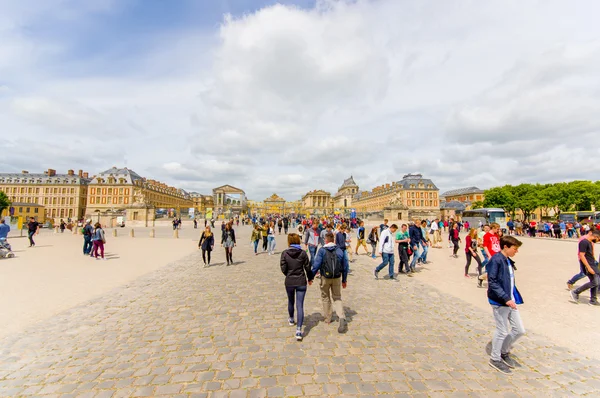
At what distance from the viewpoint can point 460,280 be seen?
31.2ft

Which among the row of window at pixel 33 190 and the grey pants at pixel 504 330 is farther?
the row of window at pixel 33 190

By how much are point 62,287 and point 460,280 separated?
1200 centimetres

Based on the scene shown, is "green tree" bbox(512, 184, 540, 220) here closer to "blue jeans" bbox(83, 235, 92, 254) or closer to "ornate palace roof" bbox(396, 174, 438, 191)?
"ornate palace roof" bbox(396, 174, 438, 191)

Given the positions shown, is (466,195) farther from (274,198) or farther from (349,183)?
(274,198)

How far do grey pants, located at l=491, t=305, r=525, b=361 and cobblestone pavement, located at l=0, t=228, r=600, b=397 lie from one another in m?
0.33

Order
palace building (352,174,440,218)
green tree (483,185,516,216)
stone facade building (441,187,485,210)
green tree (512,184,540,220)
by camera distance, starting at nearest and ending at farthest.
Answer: green tree (512,184,540,220)
green tree (483,185,516,216)
palace building (352,174,440,218)
stone facade building (441,187,485,210)

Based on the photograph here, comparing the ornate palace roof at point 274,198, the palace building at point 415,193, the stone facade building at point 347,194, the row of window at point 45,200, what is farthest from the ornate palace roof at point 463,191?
the row of window at point 45,200

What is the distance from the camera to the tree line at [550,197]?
62.8 metres

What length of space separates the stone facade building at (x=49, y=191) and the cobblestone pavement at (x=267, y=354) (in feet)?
363

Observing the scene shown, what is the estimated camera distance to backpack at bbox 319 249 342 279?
531cm

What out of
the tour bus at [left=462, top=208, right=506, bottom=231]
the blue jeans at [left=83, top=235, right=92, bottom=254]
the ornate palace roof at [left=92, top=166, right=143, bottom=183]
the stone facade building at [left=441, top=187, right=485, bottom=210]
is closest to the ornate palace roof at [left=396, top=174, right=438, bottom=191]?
the stone facade building at [left=441, top=187, right=485, bottom=210]

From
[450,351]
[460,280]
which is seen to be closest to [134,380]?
[450,351]

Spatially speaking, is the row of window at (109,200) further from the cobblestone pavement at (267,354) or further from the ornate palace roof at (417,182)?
the cobblestone pavement at (267,354)

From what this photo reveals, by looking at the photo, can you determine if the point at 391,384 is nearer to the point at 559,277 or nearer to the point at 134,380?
the point at 134,380
